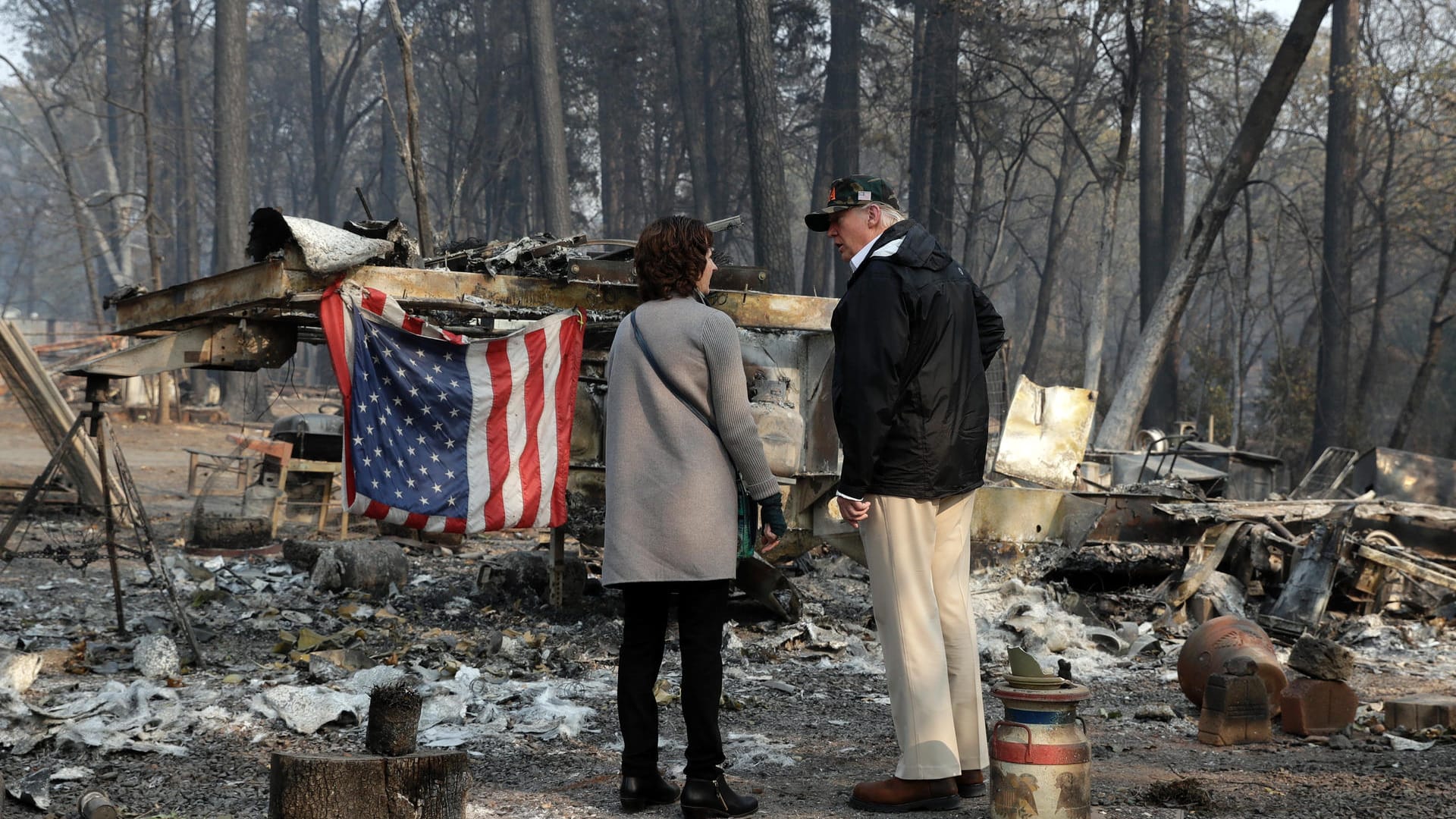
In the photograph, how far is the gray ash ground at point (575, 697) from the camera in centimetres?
446

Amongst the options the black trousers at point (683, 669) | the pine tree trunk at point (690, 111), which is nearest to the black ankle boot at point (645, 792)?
the black trousers at point (683, 669)

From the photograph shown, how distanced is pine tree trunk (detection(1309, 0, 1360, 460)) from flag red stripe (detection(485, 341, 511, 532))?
18.2 meters

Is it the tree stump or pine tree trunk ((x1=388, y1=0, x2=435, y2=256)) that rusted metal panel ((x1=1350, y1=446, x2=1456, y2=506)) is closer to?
pine tree trunk ((x1=388, y1=0, x2=435, y2=256))

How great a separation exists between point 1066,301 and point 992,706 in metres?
52.2

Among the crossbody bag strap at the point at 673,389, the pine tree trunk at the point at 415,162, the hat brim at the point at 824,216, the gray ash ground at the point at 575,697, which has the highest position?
the pine tree trunk at the point at 415,162

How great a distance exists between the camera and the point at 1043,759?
3.66m

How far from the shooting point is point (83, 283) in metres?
62.0

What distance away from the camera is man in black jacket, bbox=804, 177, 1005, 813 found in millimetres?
3916

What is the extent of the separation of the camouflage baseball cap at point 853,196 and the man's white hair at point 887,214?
10mm

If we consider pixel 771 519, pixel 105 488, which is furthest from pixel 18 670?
pixel 771 519

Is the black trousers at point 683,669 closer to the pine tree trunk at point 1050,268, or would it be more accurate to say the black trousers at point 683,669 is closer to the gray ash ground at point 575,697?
the gray ash ground at point 575,697

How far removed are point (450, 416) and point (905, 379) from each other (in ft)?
12.8

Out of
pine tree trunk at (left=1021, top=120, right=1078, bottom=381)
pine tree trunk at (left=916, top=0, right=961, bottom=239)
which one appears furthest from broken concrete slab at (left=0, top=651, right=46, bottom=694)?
pine tree trunk at (left=1021, top=120, right=1078, bottom=381)

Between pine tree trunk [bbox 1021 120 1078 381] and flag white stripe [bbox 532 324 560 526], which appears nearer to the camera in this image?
flag white stripe [bbox 532 324 560 526]
